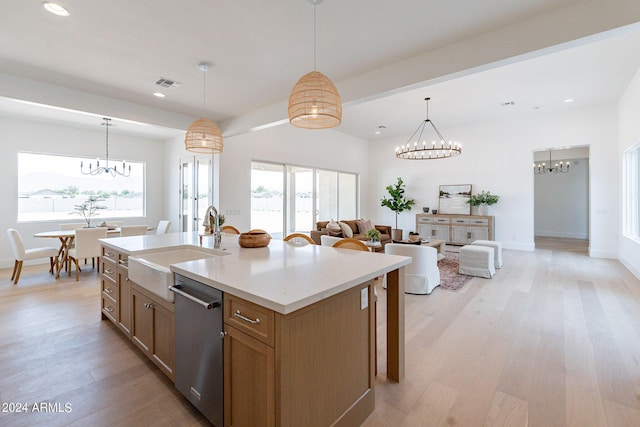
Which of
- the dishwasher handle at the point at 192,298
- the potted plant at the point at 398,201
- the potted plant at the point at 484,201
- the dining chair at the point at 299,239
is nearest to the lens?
the dishwasher handle at the point at 192,298

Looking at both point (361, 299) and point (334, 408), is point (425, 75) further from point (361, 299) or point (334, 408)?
point (334, 408)

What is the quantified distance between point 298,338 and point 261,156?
595 cm

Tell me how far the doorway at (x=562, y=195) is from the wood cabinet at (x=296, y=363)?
10039 mm

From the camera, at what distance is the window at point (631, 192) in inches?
199

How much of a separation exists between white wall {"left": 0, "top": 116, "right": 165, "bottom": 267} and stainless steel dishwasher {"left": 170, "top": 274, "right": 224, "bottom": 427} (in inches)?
261

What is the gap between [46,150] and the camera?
621cm

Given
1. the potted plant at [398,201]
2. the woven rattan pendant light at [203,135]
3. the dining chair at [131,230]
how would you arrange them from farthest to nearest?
1. the potted plant at [398,201]
2. the dining chair at [131,230]
3. the woven rattan pendant light at [203,135]

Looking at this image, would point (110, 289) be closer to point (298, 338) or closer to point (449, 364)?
point (298, 338)

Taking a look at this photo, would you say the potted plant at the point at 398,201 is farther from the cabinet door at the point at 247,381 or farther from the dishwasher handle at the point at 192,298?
the cabinet door at the point at 247,381

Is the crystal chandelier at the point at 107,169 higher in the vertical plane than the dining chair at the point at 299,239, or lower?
higher

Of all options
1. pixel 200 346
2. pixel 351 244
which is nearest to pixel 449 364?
pixel 351 244

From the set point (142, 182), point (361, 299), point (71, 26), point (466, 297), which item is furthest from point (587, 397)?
point (142, 182)

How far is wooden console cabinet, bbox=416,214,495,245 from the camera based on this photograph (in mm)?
7539

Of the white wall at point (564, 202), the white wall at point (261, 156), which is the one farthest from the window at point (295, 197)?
the white wall at point (564, 202)
